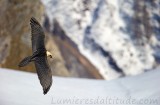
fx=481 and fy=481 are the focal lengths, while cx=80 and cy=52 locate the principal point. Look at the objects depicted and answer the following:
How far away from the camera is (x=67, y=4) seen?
99188 millimetres

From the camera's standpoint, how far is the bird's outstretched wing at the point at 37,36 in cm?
682

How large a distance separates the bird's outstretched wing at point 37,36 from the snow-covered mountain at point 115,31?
8126 centimetres

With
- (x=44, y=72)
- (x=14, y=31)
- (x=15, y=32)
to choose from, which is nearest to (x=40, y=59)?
(x=44, y=72)

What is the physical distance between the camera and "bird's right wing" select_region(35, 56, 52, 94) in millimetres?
6215

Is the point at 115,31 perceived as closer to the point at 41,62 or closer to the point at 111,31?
the point at 111,31

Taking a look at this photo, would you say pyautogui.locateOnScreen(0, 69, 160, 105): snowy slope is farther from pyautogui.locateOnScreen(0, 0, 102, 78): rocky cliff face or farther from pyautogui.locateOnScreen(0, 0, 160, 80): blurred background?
pyautogui.locateOnScreen(0, 0, 160, 80): blurred background

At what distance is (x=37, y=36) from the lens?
6914mm

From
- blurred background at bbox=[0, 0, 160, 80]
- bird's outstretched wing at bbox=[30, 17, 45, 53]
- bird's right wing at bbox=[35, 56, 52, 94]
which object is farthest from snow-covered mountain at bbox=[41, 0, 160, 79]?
bird's right wing at bbox=[35, 56, 52, 94]

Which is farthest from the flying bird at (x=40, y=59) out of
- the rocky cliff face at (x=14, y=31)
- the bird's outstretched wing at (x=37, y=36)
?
the rocky cliff face at (x=14, y=31)

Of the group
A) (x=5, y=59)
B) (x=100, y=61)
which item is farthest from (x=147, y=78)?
(x=100, y=61)

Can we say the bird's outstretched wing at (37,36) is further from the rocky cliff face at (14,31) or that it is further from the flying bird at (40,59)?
the rocky cliff face at (14,31)

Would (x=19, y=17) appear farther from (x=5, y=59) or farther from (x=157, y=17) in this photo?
(x=157, y=17)

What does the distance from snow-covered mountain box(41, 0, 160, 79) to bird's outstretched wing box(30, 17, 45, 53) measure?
8126cm

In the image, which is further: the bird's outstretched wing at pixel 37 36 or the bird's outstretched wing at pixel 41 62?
the bird's outstretched wing at pixel 37 36
